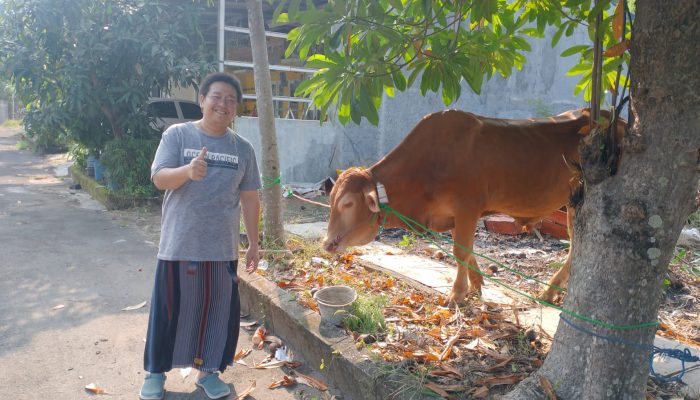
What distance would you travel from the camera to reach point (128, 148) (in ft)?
31.3

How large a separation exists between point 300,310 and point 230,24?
1030cm

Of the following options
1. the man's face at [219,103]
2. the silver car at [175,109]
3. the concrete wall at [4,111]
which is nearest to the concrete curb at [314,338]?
the man's face at [219,103]

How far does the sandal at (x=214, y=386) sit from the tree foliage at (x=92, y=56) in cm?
720

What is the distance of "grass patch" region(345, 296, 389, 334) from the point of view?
3.44 meters

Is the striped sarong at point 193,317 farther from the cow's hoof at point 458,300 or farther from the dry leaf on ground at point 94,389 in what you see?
the cow's hoof at point 458,300

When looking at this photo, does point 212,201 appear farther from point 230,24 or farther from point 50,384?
point 230,24

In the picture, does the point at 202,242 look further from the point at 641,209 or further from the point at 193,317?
the point at 641,209

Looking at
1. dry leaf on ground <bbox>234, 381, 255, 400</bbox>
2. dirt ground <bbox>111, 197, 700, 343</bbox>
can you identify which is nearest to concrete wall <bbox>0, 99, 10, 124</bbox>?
dirt ground <bbox>111, 197, 700, 343</bbox>

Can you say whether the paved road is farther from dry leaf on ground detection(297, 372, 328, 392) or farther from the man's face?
the man's face

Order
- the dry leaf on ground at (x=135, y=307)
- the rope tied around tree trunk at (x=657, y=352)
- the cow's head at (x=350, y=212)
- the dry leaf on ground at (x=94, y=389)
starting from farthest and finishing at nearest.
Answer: the dry leaf on ground at (x=135, y=307)
the cow's head at (x=350, y=212)
the dry leaf on ground at (x=94, y=389)
the rope tied around tree trunk at (x=657, y=352)

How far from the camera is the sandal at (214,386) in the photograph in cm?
314

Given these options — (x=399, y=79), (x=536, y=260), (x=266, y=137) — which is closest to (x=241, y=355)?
(x=399, y=79)

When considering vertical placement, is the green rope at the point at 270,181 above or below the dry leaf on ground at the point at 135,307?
above

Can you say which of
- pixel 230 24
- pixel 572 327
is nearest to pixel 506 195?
pixel 572 327
